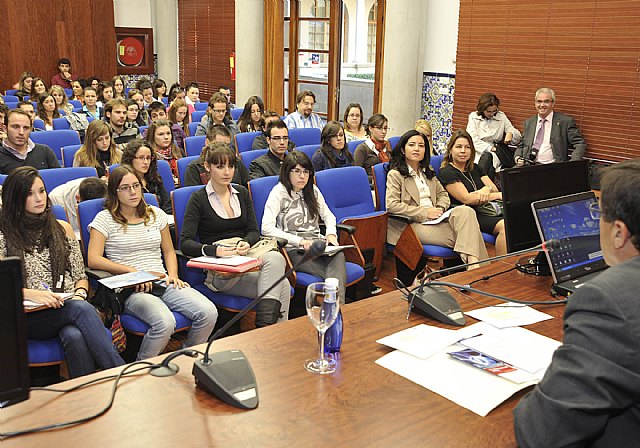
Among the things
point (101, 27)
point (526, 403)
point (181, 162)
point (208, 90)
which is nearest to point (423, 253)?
point (181, 162)

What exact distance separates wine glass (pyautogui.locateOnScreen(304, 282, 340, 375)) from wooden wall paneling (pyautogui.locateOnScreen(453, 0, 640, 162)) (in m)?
5.56

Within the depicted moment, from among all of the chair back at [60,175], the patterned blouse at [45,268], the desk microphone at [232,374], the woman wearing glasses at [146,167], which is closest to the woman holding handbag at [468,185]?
the woman wearing glasses at [146,167]

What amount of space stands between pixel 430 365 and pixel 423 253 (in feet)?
8.53

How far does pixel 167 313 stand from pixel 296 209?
1.33m

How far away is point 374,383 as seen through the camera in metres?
2.00

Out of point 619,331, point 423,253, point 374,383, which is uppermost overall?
point 619,331

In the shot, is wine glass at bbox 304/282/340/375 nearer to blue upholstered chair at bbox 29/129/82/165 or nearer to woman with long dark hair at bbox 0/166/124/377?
woman with long dark hair at bbox 0/166/124/377

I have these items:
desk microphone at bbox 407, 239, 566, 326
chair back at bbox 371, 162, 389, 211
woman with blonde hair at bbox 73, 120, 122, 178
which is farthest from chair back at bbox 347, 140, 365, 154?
desk microphone at bbox 407, 239, 566, 326

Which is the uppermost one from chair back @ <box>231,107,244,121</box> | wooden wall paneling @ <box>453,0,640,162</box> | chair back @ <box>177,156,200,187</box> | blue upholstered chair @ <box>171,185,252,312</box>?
wooden wall paneling @ <box>453,0,640,162</box>

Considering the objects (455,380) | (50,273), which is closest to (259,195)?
(50,273)

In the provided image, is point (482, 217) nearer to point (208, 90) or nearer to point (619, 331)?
point (619, 331)

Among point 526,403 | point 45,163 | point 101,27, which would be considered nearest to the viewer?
point 526,403

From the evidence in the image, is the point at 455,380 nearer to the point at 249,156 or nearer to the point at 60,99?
the point at 249,156

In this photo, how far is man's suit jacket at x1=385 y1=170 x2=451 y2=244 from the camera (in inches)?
190
